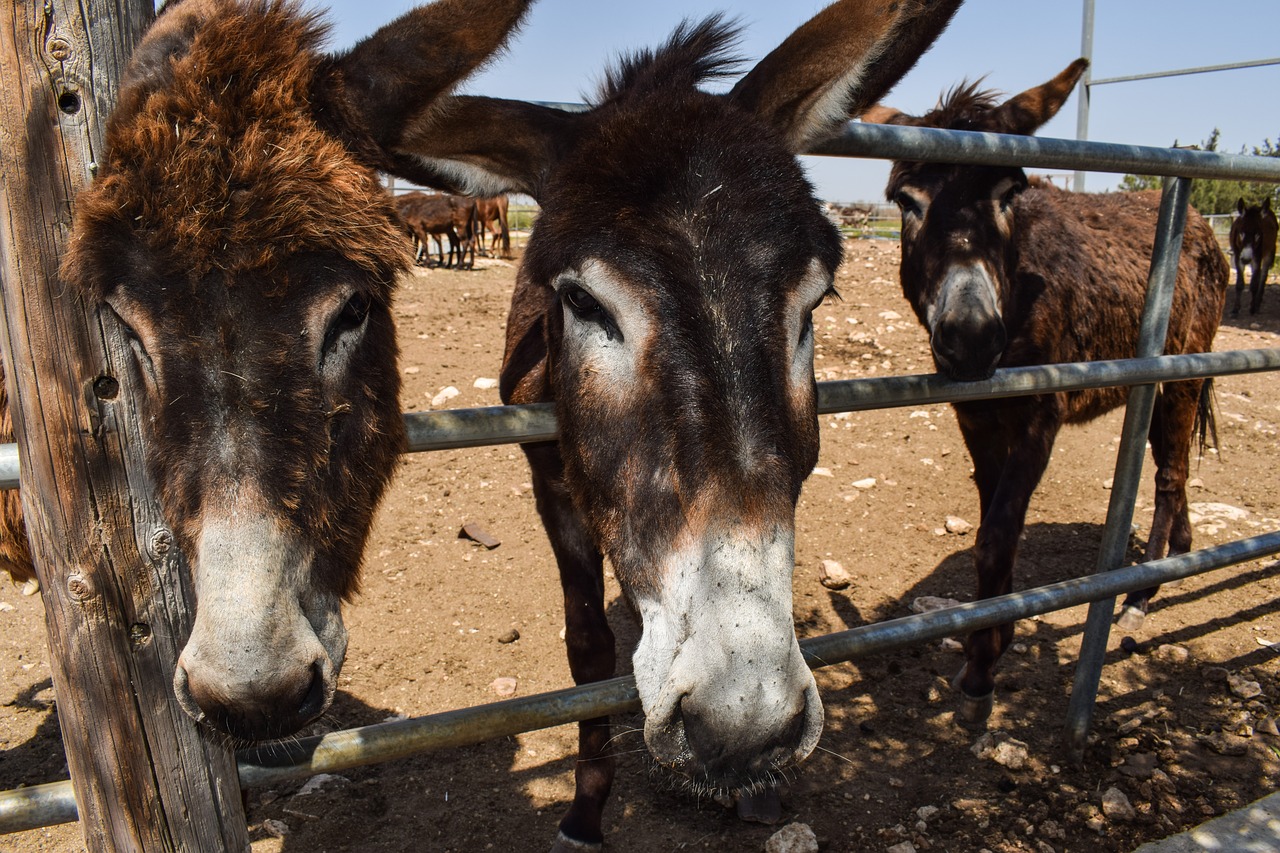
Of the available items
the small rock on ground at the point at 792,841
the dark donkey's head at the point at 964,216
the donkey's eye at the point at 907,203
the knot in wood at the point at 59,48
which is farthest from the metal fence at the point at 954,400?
the donkey's eye at the point at 907,203

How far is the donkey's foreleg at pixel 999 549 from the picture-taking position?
3.74m

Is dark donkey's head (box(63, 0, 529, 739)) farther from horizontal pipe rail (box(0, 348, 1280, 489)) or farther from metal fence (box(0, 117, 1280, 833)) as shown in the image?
metal fence (box(0, 117, 1280, 833))

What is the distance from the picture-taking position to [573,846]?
287cm

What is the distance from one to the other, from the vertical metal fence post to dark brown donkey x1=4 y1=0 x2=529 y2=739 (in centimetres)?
281

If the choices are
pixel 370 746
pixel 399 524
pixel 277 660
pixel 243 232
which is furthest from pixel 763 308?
pixel 399 524

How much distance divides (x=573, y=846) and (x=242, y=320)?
7.58 ft

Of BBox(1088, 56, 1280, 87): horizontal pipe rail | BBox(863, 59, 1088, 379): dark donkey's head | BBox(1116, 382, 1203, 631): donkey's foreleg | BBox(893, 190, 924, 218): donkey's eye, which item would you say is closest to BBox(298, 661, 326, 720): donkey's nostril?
BBox(863, 59, 1088, 379): dark donkey's head

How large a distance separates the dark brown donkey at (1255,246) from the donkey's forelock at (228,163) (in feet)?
65.2

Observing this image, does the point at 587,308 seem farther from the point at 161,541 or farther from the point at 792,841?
the point at 792,841

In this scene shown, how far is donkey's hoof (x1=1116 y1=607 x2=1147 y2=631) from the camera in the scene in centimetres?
483

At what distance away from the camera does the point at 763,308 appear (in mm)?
1662

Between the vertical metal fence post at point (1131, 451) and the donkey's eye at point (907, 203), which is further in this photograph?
the donkey's eye at point (907, 203)

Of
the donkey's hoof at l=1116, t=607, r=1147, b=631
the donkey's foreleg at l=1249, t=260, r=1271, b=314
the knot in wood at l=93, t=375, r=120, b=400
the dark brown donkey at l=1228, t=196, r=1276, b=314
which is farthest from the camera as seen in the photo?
the dark brown donkey at l=1228, t=196, r=1276, b=314

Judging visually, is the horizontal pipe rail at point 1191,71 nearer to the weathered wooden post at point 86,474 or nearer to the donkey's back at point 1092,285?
the donkey's back at point 1092,285
